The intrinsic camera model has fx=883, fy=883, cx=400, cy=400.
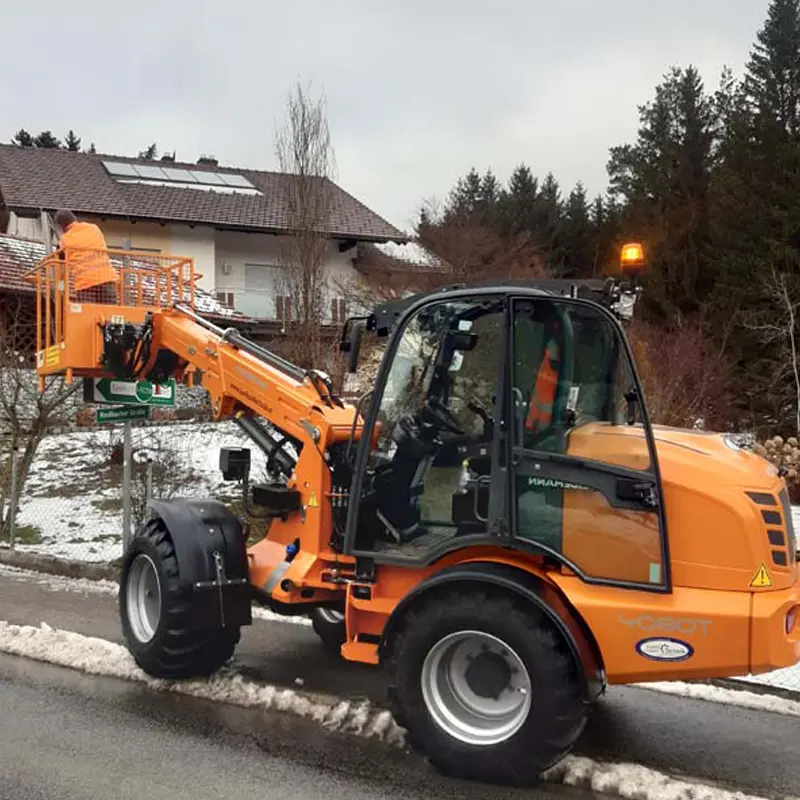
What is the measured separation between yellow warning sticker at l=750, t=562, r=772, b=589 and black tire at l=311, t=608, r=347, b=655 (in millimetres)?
3259

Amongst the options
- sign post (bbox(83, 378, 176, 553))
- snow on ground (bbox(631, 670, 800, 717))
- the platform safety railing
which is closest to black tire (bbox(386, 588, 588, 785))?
snow on ground (bbox(631, 670, 800, 717))

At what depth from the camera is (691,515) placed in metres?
4.12

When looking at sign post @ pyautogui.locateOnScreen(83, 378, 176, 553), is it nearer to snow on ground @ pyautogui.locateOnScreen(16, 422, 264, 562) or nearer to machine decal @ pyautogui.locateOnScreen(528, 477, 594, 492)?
snow on ground @ pyautogui.locateOnScreen(16, 422, 264, 562)

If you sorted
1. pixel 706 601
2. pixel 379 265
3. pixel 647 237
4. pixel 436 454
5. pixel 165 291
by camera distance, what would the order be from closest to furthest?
1. pixel 706 601
2. pixel 436 454
3. pixel 165 291
4. pixel 379 265
5. pixel 647 237

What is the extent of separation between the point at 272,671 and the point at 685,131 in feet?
127

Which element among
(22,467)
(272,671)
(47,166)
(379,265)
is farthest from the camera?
(47,166)

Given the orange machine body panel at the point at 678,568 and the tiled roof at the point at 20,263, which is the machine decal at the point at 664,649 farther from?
the tiled roof at the point at 20,263

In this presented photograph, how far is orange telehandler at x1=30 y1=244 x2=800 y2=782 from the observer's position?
4086 millimetres

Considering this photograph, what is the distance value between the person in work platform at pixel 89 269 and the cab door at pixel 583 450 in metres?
4.11

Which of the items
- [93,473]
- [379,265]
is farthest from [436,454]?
[379,265]

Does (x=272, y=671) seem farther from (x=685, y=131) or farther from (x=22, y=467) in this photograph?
(x=685, y=131)

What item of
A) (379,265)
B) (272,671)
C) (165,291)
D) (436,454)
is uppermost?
Result: (379,265)

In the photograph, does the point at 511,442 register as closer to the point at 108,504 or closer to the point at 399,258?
the point at 108,504

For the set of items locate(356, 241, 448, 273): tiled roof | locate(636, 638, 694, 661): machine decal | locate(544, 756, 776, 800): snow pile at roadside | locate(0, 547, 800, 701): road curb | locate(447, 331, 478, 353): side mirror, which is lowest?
locate(0, 547, 800, 701): road curb
